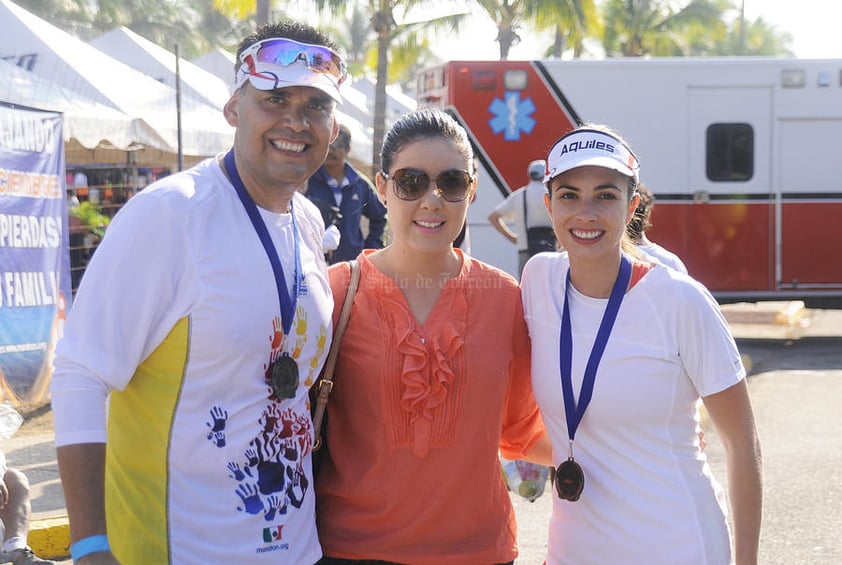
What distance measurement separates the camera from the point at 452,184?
3.14 m

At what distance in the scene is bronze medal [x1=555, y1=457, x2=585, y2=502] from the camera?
9.43 ft

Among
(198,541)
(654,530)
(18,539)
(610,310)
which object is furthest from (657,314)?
(18,539)

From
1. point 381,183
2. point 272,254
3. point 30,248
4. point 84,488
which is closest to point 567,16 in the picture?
point 30,248

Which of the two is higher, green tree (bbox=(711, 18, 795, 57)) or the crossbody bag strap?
green tree (bbox=(711, 18, 795, 57))

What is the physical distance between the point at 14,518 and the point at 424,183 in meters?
3.21

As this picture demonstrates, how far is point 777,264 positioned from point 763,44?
6050cm

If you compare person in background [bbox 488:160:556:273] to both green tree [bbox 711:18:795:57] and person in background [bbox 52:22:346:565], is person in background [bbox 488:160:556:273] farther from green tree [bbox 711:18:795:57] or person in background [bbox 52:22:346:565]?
green tree [bbox 711:18:795:57]

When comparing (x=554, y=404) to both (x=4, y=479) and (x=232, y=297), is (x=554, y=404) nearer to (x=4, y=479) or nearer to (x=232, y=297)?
(x=232, y=297)

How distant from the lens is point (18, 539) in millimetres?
5156

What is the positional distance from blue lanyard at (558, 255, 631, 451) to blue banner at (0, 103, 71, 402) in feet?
20.8

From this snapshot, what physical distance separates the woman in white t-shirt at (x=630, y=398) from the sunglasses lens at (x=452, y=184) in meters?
0.30

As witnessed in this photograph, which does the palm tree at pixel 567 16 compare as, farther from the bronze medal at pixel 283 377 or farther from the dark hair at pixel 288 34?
the bronze medal at pixel 283 377

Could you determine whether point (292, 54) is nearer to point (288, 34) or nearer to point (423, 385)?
point (288, 34)

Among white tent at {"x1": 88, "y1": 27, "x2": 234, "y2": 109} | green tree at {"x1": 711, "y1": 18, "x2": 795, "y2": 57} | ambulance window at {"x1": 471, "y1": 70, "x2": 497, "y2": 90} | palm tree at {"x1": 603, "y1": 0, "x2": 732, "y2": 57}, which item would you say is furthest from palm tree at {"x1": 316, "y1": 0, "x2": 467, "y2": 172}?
green tree at {"x1": 711, "y1": 18, "x2": 795, "y2": 57}
